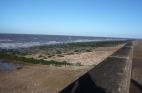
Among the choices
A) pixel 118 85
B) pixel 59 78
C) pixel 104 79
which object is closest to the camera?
pixel 118 85

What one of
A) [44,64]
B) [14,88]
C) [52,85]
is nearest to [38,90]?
[52,85]

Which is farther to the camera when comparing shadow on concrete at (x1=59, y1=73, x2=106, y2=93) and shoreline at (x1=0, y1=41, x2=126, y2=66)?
shoreline at (x1=0, y1=41, x2=126, y2=66)

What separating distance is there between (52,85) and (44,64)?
595 centimetres

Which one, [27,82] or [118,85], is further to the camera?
[27,82]

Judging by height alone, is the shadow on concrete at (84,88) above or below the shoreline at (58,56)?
above

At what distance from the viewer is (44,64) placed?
13305 millimetres

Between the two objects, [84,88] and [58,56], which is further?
[58,56]

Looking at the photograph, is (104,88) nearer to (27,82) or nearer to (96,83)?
(96,83)

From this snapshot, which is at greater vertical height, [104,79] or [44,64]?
[104,79]

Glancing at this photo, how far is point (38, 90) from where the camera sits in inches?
271

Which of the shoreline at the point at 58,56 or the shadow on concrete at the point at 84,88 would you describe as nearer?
the shadow on concrete at the point at 84,88

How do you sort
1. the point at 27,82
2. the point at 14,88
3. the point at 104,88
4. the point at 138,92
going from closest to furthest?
1. the point at 104,88
2. the point at 138,92
3. the point at 14,88
4. the point at 27,82

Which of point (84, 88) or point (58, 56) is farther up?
point (84, 88)

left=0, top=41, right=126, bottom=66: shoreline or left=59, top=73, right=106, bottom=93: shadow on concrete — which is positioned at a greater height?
left=59, top=73, right=106, bottom=93: shadow on concrete
